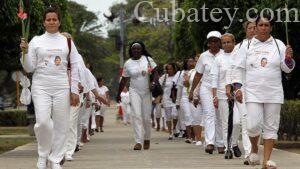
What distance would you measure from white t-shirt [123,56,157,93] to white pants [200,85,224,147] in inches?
63.9

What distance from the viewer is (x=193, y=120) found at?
2047 cm

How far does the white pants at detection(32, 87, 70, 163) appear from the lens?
38.4 feet

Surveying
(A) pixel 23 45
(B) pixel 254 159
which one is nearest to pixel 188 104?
(B) pixel 254 159

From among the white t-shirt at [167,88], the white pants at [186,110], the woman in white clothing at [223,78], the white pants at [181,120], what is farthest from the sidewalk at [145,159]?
the white t-shirt at [167,88]

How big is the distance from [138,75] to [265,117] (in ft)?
22.6

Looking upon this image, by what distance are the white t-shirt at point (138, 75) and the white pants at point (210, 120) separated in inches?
63.9

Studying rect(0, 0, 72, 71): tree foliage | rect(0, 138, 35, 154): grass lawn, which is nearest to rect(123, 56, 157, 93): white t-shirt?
rect(0, 0, 72, 71): tree foliage

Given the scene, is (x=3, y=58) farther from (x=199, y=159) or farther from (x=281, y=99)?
(x=281, y=99)

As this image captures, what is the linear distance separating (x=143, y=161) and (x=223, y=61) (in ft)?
7.46

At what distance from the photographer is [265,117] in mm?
12570

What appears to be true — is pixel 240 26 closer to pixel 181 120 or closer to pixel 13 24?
Result: pixel 181 120

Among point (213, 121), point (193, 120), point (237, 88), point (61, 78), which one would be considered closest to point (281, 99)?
point (237, 88)

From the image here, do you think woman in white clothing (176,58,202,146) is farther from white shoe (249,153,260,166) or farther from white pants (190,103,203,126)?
white shoe (249,153,260,166)

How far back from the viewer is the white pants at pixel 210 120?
Answer: 17.5m
